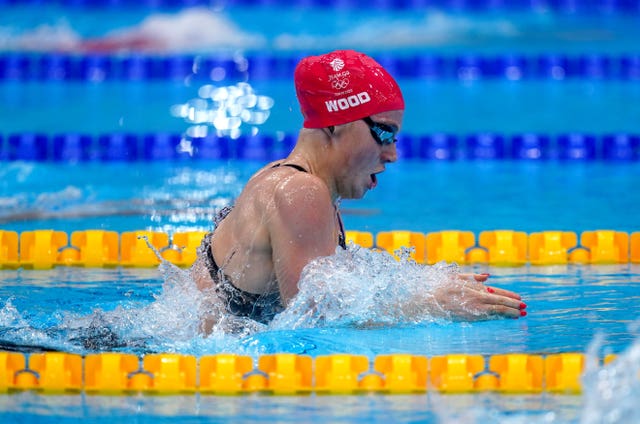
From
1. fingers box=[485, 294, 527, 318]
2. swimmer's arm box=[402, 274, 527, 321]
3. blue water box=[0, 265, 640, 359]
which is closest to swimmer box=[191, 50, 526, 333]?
blue water box=[0, 265, 640, 359]

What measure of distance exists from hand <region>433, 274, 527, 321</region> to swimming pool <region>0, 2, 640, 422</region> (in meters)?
0.08

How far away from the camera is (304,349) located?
337 centimetres

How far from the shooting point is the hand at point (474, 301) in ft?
11.3

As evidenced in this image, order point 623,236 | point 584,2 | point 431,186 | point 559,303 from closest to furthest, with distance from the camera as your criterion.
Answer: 1. point 559,303
2. point 623,236
3. point 431,186
4. point 584,2

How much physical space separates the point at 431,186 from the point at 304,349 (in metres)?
3.80

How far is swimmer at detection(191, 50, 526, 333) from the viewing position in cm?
311

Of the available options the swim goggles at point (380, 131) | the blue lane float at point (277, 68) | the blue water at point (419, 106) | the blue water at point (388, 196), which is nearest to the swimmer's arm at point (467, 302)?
the swim goggles at point (380, 131)

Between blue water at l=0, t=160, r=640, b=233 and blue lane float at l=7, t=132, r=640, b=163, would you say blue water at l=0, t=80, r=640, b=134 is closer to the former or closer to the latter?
blue lane float at l=7, t=132, r=640, b=163

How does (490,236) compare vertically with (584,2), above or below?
below

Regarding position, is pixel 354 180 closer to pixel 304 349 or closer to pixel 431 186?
pixel 304 349

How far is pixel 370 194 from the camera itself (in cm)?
677

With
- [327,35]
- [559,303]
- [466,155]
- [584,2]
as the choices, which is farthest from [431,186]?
Result: [584,2]

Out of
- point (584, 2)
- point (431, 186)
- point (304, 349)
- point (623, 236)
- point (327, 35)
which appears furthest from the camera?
point (584, 2)

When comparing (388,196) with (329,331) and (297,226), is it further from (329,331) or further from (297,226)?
(297,226)
